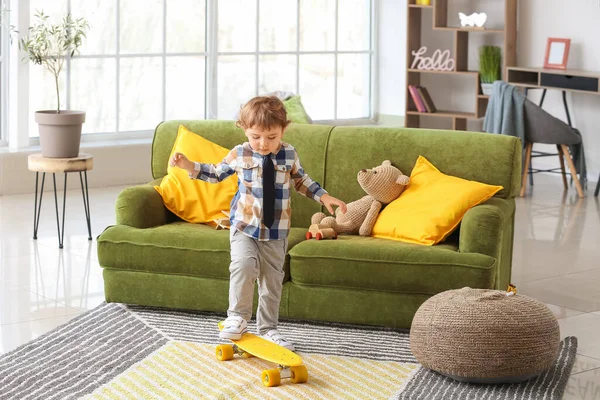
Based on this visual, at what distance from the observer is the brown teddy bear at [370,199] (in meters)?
4.27

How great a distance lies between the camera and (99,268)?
5098mm

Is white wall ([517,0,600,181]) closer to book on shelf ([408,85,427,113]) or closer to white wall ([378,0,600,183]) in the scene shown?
white wall ([378,0,600,183])

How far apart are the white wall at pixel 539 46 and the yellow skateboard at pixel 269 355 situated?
538 cm

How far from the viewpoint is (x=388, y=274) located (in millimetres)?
3867

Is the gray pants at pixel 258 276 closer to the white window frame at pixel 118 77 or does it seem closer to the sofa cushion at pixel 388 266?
the sofa cushion at pixel 388 266

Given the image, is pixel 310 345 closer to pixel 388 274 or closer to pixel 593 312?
pixel 388 274

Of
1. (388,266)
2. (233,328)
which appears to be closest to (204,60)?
(388,266)

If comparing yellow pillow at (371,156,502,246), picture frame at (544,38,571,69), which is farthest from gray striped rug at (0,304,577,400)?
picture frame at (544,38,571,69)

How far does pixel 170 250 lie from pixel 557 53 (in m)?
5.01

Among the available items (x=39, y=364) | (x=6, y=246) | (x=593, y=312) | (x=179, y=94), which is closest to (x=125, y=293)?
(x=39, y=364)

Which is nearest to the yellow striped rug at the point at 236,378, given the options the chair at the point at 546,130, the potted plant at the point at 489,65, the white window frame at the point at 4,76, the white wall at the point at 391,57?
the chair at the point at 546,130

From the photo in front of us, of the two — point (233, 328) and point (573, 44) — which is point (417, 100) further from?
point (233, 328)

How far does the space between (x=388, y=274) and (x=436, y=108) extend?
5.90 m

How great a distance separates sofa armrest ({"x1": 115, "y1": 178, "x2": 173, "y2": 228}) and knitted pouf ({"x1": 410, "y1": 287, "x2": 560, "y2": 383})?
1.43 m
